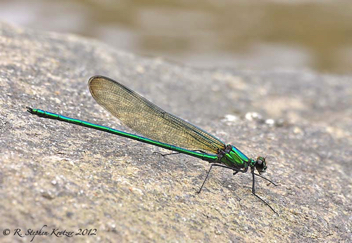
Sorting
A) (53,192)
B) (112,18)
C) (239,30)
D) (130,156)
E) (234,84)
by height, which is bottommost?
(53,192)

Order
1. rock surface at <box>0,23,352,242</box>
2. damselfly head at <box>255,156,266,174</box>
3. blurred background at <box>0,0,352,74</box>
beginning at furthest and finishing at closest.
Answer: blurred background at <box>0,0,352,74</box> → damselfly head at <box>255,156,266,174</box> → rock surface at <box>0,23,352,242</box>

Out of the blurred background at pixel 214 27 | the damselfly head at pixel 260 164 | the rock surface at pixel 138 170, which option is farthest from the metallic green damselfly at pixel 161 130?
the blurred background at pixel 214 27

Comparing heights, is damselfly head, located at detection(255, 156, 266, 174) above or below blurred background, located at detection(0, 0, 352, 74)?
below

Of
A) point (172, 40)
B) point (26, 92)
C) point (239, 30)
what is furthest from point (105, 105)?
point (239, 30)

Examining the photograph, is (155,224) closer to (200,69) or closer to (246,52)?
(200,69)

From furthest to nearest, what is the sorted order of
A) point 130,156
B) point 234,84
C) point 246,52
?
point 246,52
point 234,84
point 130,156

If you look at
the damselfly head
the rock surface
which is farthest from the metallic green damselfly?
the rock surface

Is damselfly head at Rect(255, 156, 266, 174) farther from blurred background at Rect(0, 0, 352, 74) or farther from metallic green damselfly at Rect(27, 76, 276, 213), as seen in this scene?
blurred background at Rect(0, 0, 352, 74)

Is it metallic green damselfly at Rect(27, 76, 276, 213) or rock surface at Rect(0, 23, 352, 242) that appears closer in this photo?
rock surface at Rect(0, 23, 352, 242)
